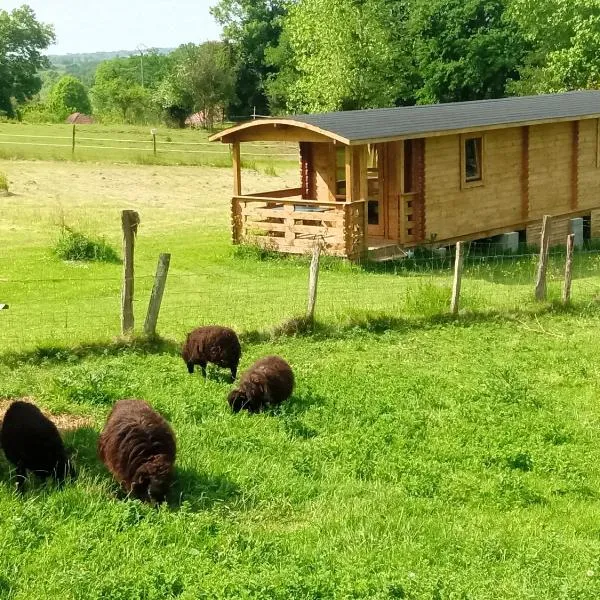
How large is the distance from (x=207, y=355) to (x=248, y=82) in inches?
2894

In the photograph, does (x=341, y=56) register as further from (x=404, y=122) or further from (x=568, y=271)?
(x=568, y=271)

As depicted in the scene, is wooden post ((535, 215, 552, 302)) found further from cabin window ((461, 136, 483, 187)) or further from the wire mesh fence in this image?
cabin window ((461, 136, 483, 187))

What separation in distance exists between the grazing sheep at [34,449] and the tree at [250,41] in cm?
6833

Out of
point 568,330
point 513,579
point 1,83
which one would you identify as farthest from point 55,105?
point 513,579

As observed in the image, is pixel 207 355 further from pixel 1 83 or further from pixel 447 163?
pixel 1 83

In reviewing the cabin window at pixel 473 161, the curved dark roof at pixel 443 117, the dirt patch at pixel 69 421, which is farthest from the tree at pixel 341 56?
the dirt patch at pixel 69 421

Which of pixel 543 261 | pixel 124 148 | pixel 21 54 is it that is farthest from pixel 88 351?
pixel 21 54

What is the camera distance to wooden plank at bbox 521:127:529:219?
23688 mm

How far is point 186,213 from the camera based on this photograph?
96.0ft

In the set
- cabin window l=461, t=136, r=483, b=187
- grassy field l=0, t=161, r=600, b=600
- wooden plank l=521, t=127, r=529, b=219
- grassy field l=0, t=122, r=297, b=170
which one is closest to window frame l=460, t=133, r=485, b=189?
cabin window l=461, t=136, r=483, b=187

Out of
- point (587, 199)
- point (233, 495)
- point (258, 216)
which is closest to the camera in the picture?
point (233, 495)

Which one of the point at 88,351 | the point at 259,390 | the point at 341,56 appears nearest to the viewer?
the point at 259,390

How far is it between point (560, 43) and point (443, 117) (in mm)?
38047

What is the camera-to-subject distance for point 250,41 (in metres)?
85.3
